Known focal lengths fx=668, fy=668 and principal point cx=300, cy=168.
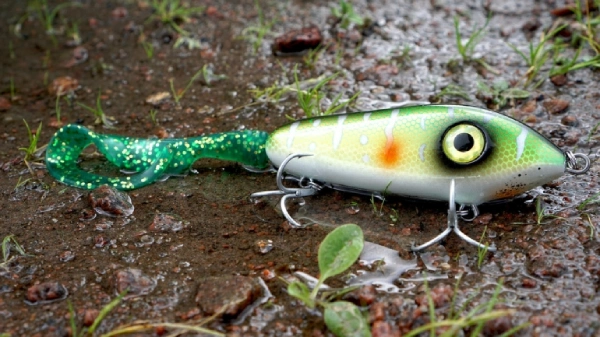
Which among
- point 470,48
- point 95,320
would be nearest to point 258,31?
point 470,48

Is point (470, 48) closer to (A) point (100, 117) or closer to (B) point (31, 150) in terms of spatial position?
(A) point (100, 117)

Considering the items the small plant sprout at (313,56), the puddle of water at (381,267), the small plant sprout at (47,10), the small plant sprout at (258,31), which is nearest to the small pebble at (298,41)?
the small plant sprout at (313,56)

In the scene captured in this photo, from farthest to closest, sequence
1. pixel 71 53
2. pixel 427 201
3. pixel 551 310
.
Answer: pixel 71 53, pixel 427 201, pixel 551 310

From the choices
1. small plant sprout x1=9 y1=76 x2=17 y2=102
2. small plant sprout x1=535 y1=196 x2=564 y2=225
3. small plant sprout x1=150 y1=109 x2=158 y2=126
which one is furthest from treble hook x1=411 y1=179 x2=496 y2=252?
small plant sprout x1=9 y1=76 x2=17 y2=102

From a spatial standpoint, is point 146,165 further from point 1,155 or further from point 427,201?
point 427,201

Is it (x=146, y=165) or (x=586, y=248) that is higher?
(x=586, y=248)

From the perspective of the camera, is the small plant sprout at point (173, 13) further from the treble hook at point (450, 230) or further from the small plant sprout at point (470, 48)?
the treble hook at point (450, 230)

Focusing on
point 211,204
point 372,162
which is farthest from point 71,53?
point 372,162
